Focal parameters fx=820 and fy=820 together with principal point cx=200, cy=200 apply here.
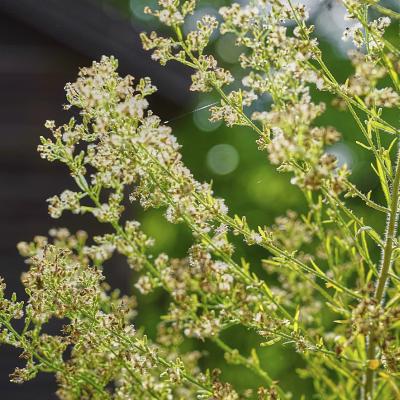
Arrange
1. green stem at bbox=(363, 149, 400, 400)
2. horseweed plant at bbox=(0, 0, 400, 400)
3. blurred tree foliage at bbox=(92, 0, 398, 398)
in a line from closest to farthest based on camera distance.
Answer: horseweed plant at bbox=(0, 0, 400, 400) → green stem at bbox=(363, 149, 400, 400) → blurred tree foliage at bbox=(92, 0, 398, 398)

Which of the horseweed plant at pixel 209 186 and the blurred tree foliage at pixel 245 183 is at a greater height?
the blurred tree foliage at pixel 245 183

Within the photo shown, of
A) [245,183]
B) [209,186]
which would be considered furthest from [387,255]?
[245,183]

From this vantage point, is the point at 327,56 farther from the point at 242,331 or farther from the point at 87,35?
the point at 87,35

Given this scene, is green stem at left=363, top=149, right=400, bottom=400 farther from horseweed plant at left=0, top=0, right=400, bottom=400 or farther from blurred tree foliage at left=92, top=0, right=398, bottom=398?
blurred tree foliage at left=92, top=0, right=398, bottom=398

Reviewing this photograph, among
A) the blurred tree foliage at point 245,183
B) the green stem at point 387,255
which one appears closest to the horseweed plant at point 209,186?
the green stem at point 387,255

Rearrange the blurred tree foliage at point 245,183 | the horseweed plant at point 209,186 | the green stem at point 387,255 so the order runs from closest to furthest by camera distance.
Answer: the horseweed plant at point 209,186 < the green stem at point 387,255 < the blurred tree foliage at point 245,183

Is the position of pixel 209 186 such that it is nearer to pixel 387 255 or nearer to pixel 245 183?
pixel 387 255

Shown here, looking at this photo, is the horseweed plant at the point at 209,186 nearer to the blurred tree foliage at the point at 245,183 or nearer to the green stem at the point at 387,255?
the green stem at the point at 387,255

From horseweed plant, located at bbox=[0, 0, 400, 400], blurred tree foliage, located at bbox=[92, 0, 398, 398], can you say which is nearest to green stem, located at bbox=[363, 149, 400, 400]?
horseweed plant, located at bbox=[0, 0, 400, 400]

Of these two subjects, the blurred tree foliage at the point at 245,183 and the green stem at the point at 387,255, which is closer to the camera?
the green stem at the point at 387,255

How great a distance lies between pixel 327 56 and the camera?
6.24m

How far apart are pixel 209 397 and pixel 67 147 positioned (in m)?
0.42

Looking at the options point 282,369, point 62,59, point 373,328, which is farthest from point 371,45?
point 282,369

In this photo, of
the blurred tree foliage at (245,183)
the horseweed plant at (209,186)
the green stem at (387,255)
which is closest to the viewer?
the horseweed plant at (209,186)
